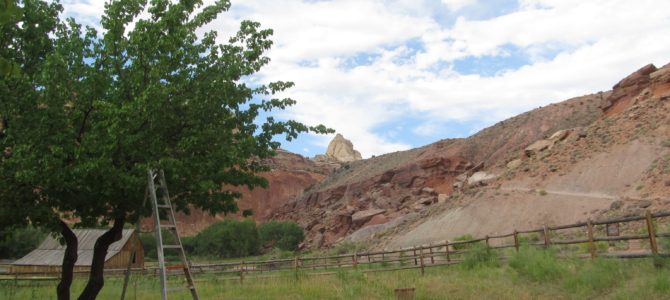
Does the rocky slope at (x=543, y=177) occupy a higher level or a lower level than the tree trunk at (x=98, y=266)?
higher

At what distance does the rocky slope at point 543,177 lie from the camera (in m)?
32.9

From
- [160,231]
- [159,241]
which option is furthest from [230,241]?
[159,241]

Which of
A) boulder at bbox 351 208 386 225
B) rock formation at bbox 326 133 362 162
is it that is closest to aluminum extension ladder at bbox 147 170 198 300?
boulder at bbox 351 208 386 225

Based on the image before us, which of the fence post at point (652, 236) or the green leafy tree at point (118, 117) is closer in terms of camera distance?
the green leafy tree at point (118, 117)

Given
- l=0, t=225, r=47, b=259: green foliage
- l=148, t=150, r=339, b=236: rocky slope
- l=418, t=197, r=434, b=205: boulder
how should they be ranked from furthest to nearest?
l=148, t=150, r=339, b=236: rocky slope → l=418, t=197, r=434, b=205: boulder → l=0, t=225, r=47, b=259: green foliage

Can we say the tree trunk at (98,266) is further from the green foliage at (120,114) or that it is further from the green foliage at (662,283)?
the green foliage at (662,283)

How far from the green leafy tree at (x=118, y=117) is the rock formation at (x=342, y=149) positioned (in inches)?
7003

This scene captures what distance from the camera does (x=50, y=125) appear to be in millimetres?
9422

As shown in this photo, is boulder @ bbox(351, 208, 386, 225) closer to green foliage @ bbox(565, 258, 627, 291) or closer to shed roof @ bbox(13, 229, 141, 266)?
shed roof @ bbox(13, 229, 141, 266)

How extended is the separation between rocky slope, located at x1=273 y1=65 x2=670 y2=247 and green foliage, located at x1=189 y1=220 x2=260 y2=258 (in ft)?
27.0

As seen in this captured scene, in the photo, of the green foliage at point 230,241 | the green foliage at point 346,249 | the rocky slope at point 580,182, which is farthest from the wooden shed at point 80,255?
the green foliage at point 230,241

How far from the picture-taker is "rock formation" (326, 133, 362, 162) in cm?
19150

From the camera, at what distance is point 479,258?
67.8 ft

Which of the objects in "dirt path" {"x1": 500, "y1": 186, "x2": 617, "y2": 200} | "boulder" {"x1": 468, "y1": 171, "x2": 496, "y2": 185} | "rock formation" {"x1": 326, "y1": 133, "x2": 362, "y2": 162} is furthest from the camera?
"rock formation" {"x1": 326, "y1": 133, "x2": 362, "y2": 162}
